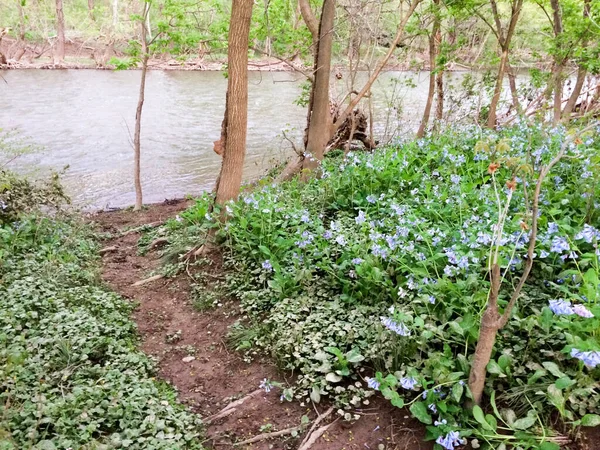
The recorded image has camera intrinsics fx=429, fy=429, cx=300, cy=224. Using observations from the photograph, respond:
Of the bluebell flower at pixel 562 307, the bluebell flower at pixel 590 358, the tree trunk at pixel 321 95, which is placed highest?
the tree trunk at pixel 321 95

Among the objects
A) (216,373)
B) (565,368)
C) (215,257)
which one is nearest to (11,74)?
(215,257)

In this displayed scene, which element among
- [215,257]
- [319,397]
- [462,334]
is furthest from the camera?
[215,257]

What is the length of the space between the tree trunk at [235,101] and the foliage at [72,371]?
6.17ft

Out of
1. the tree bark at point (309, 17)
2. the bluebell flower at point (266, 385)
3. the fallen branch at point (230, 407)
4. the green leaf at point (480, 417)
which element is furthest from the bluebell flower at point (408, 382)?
the tree bark at point (309, 17)

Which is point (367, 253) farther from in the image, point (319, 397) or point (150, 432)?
point (150, 432)

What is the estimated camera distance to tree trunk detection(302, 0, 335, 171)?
21.8 ft

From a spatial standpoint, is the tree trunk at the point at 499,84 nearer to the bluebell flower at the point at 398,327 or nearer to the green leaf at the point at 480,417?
the bluebell flower at the point at 398,327

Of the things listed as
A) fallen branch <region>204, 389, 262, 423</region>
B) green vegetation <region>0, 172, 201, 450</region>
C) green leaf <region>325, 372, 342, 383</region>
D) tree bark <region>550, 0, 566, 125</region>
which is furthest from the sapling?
tree bark <region>550, 0, 566, 125</region>

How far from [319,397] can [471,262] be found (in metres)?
1.39

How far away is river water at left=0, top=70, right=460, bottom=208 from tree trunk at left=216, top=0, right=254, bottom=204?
2.46 metres

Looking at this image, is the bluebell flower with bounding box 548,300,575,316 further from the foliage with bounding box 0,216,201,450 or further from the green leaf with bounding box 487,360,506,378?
the foliage with bounding box 0,216,201,450

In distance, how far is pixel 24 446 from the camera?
2223 mm

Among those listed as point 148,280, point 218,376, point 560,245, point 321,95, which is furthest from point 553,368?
point 321,95

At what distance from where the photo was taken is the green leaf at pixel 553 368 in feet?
7.17
